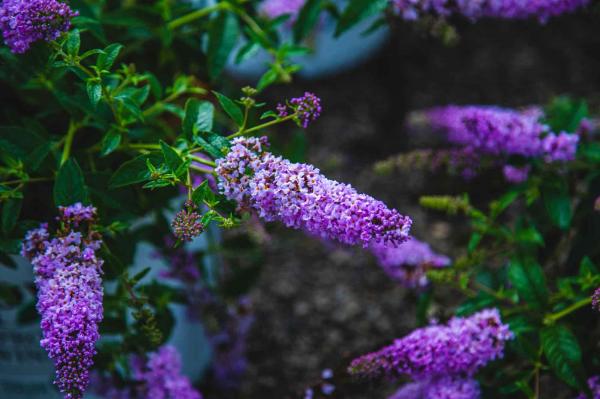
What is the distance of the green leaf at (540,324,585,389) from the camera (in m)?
1.13

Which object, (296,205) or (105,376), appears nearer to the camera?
(296,205)

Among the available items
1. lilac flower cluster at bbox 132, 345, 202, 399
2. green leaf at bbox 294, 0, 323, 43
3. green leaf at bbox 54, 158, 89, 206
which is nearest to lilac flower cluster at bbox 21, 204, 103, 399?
green leaf at bbox 54, 158, 89, 206

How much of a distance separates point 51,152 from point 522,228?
0.89m

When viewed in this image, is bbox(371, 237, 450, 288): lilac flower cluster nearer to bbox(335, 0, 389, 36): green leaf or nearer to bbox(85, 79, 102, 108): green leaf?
bbox(335, 0, 389, 36): green leaf

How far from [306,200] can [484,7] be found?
613 millimetres

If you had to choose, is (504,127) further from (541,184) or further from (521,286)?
(521,286)

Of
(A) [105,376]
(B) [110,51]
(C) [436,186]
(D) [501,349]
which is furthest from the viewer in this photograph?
(C) [436,186]

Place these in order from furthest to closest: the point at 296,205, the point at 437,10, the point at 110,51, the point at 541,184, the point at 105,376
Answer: the point at 105,376 < the point at 541,184 < the point at 437,10 < the point at 110,51 < the point at 296,205

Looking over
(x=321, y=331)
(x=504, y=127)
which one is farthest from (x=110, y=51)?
(x=321, y=331)

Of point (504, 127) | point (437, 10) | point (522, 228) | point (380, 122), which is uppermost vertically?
point (380, 122)

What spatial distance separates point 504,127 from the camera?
1.27 m

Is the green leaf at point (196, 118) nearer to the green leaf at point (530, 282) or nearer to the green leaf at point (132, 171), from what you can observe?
the green leaf at point (132, 171)

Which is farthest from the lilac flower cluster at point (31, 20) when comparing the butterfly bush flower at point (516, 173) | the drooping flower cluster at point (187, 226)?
the butterfly bush flower at point (516, 173)

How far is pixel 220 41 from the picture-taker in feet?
4.42
